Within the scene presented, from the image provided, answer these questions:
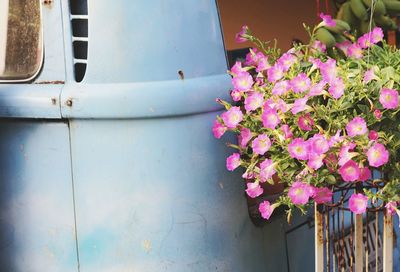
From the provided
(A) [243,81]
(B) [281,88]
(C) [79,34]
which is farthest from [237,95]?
(C) [79,34]

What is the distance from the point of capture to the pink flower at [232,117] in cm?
236

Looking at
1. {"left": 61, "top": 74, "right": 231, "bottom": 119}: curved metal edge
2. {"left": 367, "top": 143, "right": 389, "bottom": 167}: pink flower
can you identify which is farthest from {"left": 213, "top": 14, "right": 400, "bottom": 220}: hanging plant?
{"left": 61, "top": 74, "right": 231, "bottom": 119}: curved metal edge

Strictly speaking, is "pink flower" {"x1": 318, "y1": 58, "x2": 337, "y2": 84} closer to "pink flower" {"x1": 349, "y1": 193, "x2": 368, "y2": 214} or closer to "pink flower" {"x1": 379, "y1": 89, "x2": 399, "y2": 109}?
"pink flower" {"x1": 379, "y1": 89, "x2": 399, "y2": 109}

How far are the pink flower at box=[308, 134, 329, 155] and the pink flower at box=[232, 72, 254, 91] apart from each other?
35 cm

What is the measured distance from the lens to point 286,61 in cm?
243

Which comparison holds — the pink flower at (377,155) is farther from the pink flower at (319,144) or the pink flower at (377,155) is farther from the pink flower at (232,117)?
the pink flower at (232,117)

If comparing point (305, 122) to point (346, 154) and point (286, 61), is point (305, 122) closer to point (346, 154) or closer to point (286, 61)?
point (346, 154)

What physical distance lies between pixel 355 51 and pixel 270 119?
1.71ft

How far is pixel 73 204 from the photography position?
2.52 m

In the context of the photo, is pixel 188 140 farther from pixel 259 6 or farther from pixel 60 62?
pixel 259 6

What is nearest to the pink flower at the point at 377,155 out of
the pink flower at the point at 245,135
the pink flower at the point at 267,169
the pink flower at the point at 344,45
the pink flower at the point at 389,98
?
the pink flower at the point at 389,98

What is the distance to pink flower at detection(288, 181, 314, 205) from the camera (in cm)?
223

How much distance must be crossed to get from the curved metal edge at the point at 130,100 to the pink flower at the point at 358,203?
2.02 feet

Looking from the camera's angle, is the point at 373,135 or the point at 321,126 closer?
the point at 373,135
